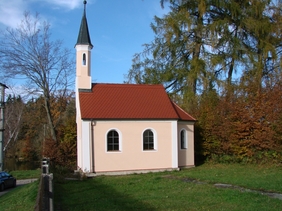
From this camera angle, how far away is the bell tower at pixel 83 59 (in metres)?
24.1

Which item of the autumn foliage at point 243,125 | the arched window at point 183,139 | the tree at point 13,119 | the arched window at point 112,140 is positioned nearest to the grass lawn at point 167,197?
the arched window at point 112,140

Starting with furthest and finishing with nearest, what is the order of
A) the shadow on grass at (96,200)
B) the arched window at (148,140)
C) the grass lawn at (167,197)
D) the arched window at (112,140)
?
the arched window at (148,140)
the arched window at (112,140)
the shadow on grass at (96,200)
the grass lawn at (167,197)

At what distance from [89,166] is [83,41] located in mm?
9051

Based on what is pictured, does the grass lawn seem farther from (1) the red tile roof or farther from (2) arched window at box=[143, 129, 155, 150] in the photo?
(1) the red tile roof

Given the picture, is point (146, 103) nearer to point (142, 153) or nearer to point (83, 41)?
point (142, 153)

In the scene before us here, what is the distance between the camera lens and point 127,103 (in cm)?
2367

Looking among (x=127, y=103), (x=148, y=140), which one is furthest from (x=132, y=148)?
(x=127, y=103)

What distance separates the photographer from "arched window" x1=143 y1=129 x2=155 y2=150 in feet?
75.6

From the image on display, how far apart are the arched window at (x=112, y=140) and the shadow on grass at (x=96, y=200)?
6776 mm

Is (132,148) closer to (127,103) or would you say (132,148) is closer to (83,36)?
(127,103)

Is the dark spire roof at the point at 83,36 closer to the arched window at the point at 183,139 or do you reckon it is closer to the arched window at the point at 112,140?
the arched window at the point at 112,140

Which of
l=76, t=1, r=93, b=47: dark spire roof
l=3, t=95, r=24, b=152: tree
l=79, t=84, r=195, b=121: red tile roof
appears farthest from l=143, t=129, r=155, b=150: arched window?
l=3, t=95, r=24, b=152: tree

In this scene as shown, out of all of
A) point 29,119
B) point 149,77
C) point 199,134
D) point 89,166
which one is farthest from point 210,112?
point 29,119

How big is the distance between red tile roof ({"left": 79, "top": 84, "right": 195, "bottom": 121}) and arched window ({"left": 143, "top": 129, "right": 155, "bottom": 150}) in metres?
1.06
